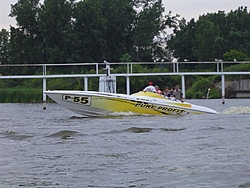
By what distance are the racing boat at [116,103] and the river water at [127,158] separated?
7.04 metres

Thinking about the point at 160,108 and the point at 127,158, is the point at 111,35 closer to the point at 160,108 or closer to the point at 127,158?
the point at 160,108

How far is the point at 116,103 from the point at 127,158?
41.5ft

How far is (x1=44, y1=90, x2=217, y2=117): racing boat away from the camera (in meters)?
23.9

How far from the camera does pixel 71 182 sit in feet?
30.2

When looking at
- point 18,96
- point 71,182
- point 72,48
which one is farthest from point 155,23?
point 71,182

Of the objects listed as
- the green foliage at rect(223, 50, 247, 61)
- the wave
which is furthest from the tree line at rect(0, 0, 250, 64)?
the wave

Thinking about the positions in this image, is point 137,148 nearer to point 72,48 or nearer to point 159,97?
point 159,97

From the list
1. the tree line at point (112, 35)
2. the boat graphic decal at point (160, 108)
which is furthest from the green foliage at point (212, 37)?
the boat graphic decal at point (160, 108)

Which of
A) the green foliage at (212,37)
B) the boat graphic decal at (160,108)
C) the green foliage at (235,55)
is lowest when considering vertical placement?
the boat graphic decal at (160,108)

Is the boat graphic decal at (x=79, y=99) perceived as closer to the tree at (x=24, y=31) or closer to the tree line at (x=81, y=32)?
the tree line at (x=81, y=32)

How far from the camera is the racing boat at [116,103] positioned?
23906 mm

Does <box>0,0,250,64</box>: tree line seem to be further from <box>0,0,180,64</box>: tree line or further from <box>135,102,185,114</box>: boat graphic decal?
<box>135,102,185,114</box>: boat graphic decal

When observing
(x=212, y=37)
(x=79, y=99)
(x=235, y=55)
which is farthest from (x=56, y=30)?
(x=79, y=99)

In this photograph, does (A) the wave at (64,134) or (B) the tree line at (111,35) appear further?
(B) the tree line at (111,35)
